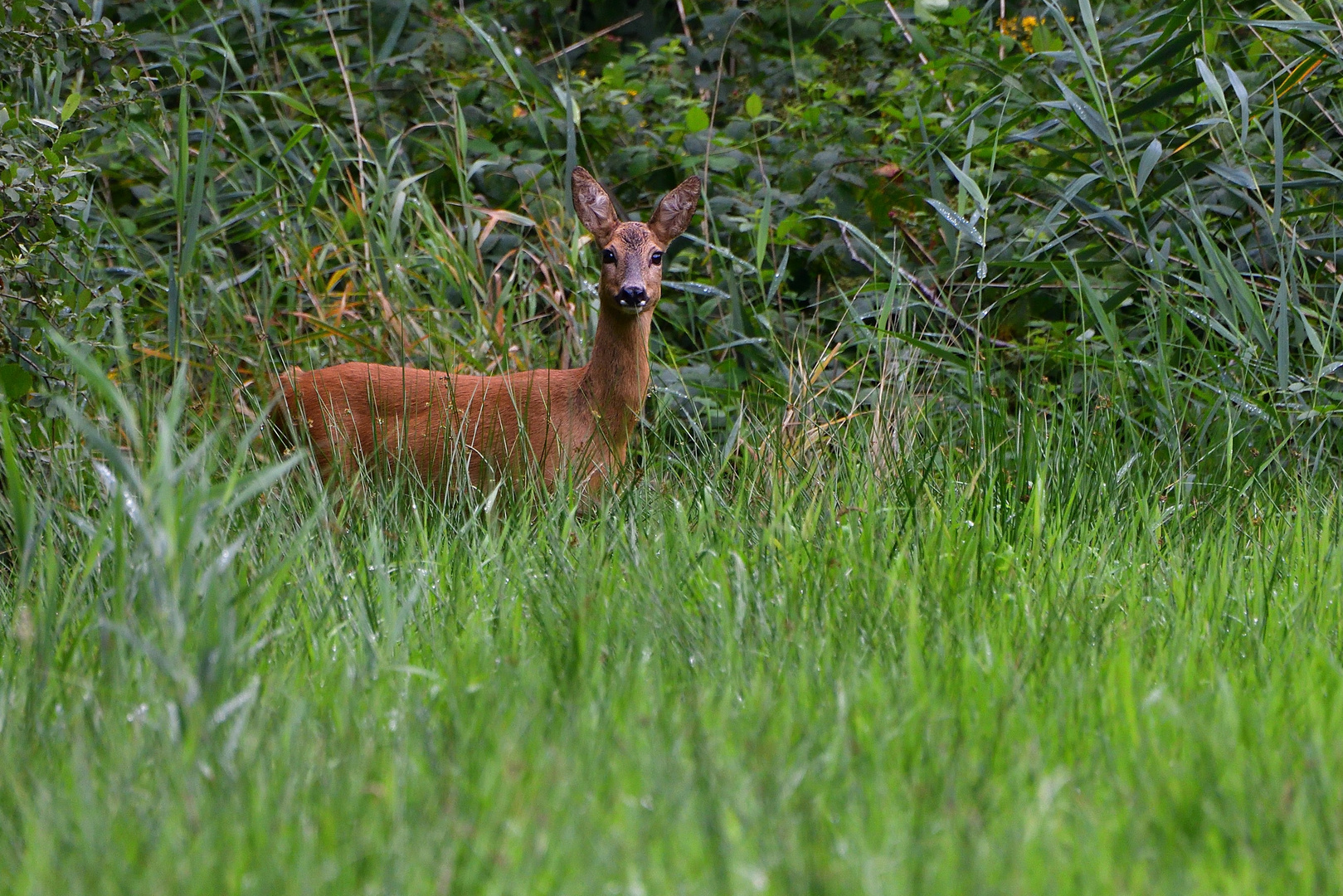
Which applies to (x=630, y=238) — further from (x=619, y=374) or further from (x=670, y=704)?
(x=670, y=704)

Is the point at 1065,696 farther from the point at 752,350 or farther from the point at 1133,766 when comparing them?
the point at 752,350

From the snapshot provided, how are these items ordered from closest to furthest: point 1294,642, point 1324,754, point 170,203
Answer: point 1324,754 < point 1294,642 < point 170,203

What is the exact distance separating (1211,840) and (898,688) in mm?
→ 565

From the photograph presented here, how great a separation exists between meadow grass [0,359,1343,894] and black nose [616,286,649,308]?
121cm

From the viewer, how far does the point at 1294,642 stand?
2482mm

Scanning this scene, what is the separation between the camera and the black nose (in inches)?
173

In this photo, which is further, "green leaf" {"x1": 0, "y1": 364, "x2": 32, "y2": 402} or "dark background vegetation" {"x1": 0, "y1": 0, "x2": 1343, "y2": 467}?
"dark background vegetation" {"x1": 0, "y1": 0, "x2": 1343, "y2": 467}

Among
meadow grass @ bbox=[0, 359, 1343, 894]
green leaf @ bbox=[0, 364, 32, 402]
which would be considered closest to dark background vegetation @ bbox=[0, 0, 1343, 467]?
green leaf @ bbox=[0, 364, 32, 402]

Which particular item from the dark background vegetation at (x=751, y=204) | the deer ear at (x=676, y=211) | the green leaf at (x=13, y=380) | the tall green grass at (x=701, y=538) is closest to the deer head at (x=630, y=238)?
the deer ear at (x=676, y=211)

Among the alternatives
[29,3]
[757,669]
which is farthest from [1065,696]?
[29,3]

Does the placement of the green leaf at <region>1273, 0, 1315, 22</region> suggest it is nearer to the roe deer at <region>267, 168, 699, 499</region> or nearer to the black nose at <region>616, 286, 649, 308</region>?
the roe deer at <region>267, 168, 699, 499</region>

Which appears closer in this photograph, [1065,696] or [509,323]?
[1065,696]

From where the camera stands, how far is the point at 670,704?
2.15 m

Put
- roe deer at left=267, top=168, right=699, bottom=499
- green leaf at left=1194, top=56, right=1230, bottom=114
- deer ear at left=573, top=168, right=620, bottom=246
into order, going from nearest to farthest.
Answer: green leaf at left=1194, top=56, right=1230, bottom=114, roe deer at left=267, top=168, right=699, bottom=499, deer ear at left=573, top=168, right=620, bottom=246
